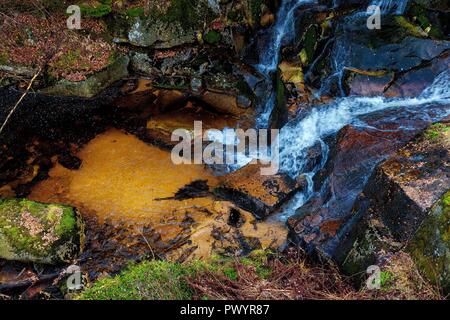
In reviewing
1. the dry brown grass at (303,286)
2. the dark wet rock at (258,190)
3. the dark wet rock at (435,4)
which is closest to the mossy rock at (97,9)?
the dark wet rock at (258,190)

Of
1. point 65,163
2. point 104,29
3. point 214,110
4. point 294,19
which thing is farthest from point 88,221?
point 294,19

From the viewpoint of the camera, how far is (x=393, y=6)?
9094mm

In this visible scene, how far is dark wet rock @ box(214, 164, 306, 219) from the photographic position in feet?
23.9

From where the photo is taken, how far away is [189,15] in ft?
35.9

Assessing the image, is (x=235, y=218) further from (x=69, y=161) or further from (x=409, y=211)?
(x=69, y=161)

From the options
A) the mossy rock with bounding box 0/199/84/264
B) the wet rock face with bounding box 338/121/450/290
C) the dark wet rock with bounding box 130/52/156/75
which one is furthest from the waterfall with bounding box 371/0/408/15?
the mossy rock with bounding box 0/199/84/264

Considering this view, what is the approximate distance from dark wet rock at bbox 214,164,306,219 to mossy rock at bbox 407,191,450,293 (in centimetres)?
326

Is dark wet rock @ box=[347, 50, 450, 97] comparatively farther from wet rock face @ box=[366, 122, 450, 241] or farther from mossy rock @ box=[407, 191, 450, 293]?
mossy rock @ box=[407, 191, 450, 293]

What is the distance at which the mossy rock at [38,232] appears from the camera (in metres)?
6.44

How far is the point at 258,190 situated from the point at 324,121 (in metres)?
2.24

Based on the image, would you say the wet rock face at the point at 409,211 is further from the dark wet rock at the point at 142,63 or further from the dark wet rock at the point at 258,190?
the dark wet rock at the point at 142,63

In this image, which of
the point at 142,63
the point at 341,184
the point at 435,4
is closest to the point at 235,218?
the point at 341,184

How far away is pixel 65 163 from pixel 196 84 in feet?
13.6
